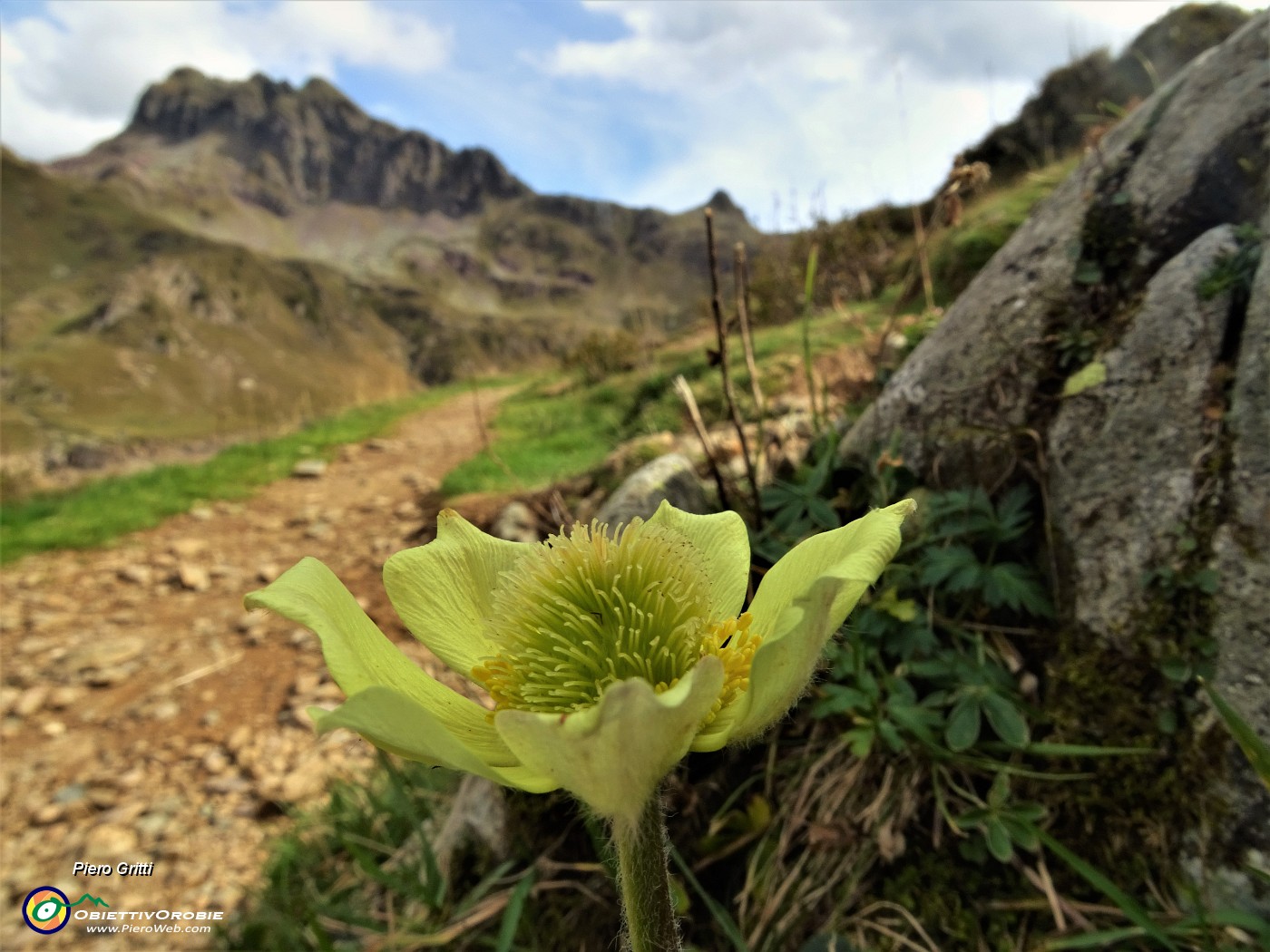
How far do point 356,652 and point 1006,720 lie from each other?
1.34 metres

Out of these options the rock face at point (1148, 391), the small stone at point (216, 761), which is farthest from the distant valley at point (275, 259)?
the rock face at point (1148, 391)

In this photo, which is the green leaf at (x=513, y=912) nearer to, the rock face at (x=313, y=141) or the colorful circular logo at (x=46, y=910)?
the colorful circular logo at (x=46, y=910)

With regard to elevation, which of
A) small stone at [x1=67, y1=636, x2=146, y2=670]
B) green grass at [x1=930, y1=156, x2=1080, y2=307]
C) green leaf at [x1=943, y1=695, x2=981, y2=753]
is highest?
green grass at [x1=930, y1=156, x2=1080, y2=307]

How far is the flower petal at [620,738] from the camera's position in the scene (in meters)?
0.65

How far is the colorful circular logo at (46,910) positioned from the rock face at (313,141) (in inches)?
6885

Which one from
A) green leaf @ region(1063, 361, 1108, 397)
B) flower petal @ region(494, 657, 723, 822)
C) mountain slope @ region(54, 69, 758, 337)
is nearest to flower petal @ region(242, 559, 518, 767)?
flower petal @ region(494, 657, 723, 822)

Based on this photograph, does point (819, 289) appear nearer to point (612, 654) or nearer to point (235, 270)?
point (612, 654)

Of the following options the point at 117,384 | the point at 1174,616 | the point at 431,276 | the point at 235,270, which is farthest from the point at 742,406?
the point at 431,276

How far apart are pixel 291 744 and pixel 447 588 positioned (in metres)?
3.51

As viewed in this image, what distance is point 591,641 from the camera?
991mm

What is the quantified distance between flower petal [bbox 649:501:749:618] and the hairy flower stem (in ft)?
1.18

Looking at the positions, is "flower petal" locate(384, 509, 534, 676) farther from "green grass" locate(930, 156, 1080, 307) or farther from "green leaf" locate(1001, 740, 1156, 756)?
"green grass" locate(930, 156, 1080, 307)

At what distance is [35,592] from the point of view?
5.61 metres

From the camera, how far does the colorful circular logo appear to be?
278 cm
